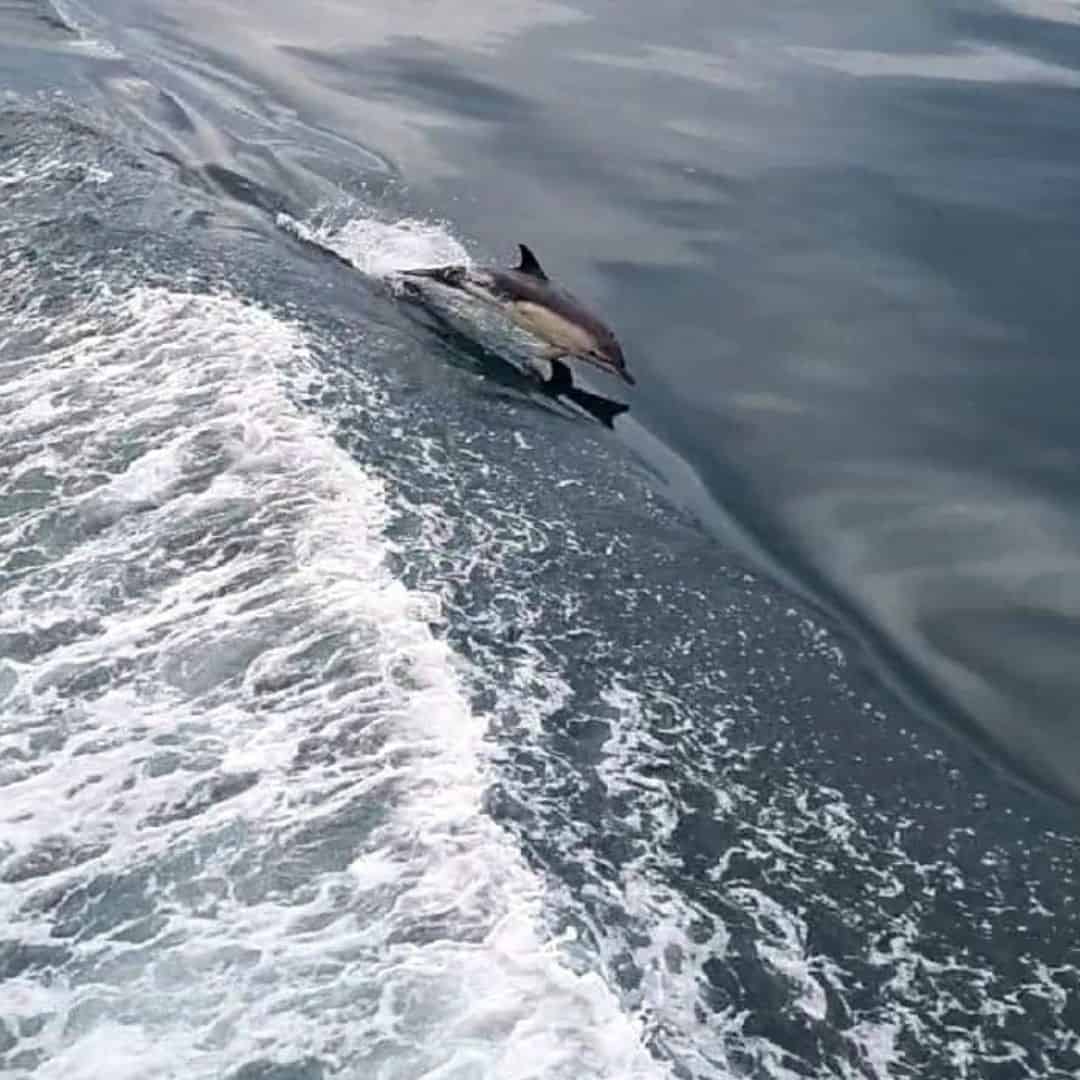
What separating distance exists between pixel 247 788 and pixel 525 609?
232 centimetres

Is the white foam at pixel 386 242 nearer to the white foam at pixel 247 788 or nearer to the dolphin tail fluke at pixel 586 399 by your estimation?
the dolphin tail fluke at pixel 586 399

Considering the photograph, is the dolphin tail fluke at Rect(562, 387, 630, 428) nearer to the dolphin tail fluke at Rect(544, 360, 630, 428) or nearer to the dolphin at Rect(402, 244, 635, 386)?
the dolphin tail fluke at Rect(544, 360, 630, 428)

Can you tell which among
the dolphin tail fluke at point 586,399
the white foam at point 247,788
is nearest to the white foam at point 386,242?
the dolphin tail fluke at point 586,399

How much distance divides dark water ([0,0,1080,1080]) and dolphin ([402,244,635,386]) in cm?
23

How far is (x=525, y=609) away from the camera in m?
10.1

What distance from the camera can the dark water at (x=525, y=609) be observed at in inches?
293

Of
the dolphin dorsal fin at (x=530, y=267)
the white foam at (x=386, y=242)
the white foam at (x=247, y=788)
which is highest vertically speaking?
the dolphin dorsal fin at (x=530, y=267)

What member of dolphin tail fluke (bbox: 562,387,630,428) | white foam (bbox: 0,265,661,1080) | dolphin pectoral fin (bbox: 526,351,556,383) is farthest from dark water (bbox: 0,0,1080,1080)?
dolphin pectoral fin (bbox: 526,351,556,383)

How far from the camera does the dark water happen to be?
7.45 m

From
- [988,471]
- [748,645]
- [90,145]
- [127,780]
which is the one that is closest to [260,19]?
[90,145]

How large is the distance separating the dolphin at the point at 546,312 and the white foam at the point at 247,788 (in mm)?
2653

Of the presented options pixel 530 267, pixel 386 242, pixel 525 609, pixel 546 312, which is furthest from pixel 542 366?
pixel 525 609

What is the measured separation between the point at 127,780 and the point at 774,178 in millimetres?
11527

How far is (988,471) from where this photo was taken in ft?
41.8
